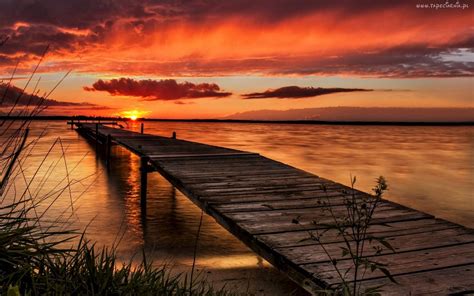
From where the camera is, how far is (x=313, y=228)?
462 centimetres

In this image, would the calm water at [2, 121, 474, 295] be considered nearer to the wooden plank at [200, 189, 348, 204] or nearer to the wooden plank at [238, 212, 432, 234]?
the wooden plank at [238, 212, 432, 234]

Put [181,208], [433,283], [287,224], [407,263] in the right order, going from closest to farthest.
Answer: [433,283], [407,263], [287,224], [181,208]

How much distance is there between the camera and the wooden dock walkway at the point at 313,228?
3336 mm

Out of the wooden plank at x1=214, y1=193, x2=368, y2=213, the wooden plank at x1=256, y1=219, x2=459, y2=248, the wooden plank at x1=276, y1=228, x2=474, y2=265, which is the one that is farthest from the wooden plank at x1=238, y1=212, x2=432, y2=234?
the wooden plank at x1=214, y1=193, x2=368, y2=213

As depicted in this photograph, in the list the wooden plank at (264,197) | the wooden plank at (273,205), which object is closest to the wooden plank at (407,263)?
the wooden plank at (273,205)

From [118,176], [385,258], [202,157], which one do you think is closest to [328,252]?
[385,258]

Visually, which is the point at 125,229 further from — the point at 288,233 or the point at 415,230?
the point at 415,230

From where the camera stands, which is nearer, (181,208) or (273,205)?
(273,205)

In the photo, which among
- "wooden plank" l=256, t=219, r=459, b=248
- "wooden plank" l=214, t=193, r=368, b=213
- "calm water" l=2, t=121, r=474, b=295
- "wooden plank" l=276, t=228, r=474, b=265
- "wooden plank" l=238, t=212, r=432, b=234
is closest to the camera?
"wooden plank" l=276, t=228, r=474, b=265

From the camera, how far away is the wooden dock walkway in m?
3.34

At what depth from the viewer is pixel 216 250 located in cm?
814

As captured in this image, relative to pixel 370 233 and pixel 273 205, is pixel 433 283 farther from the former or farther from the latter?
pixel 273 205

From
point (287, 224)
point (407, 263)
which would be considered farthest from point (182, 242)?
point (407, 263)

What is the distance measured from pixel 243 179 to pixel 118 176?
1127cm
